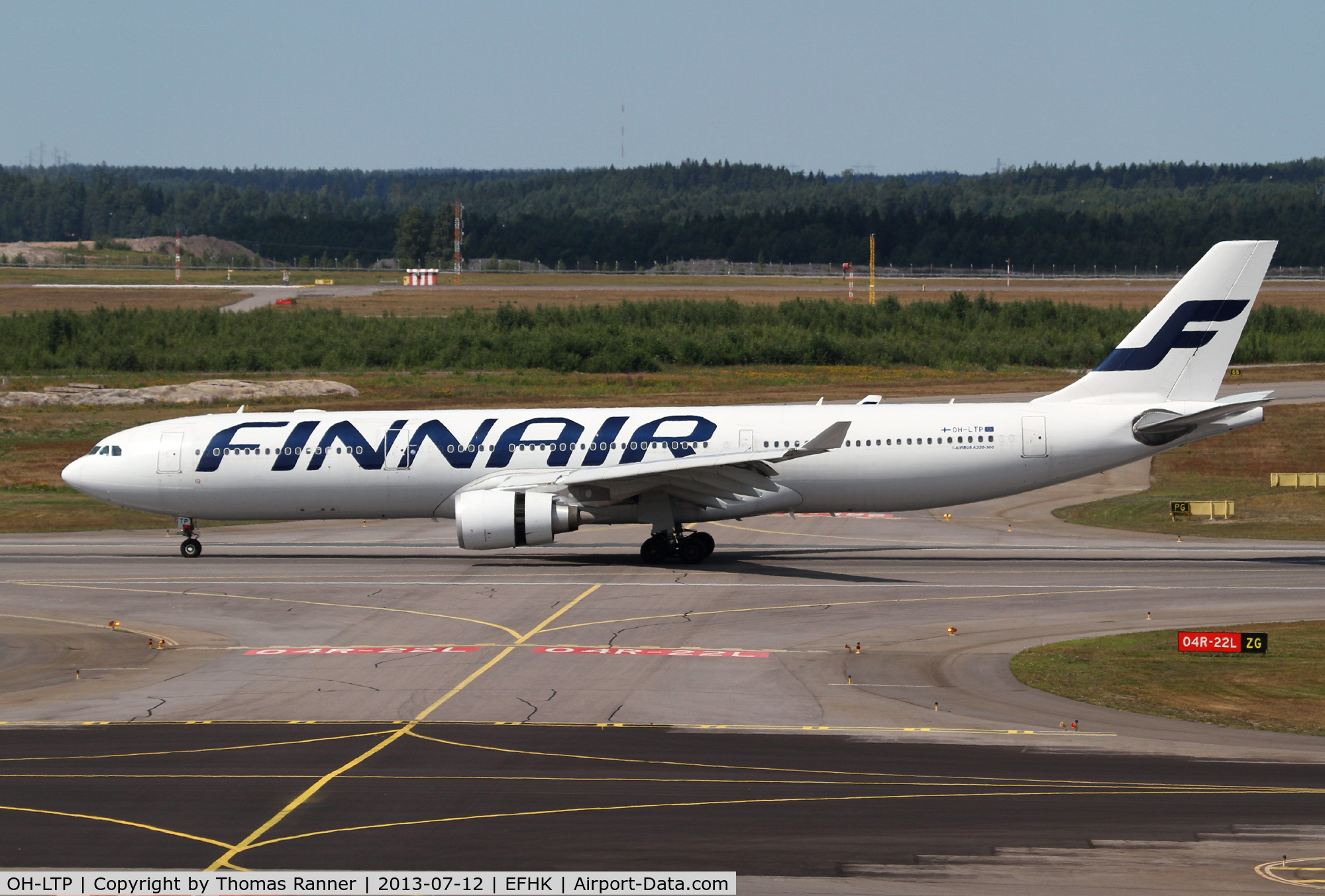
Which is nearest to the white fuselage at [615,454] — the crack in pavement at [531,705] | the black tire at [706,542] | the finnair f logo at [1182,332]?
the black tire at [706,542]

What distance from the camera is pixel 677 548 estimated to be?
40.2 m

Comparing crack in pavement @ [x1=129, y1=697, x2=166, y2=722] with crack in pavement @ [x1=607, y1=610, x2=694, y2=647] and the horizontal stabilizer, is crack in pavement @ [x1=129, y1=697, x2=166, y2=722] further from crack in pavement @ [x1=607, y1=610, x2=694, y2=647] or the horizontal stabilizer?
the horizontal stabilizer

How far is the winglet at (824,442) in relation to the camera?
3625 cm

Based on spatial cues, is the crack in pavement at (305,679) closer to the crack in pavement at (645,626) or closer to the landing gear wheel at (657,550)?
the crack in pavement at (645,626)

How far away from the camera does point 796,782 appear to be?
Result: 19641 millimetres

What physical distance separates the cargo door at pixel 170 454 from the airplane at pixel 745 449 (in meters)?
0.04

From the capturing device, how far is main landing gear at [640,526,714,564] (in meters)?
40.2

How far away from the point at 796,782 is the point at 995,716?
5.53m

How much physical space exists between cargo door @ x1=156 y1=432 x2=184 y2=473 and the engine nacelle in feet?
32.4

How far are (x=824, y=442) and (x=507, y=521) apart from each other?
9031 millimetres

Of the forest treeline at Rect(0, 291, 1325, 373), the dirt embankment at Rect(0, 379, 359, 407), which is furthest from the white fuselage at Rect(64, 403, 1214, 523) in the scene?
the forest treeline at Rect(0, 291, 1325, 373)

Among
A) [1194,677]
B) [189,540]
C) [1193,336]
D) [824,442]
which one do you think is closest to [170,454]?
[189,540]

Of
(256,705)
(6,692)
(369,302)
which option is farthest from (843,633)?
(369,302)

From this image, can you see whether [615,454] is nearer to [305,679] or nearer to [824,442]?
[824,442]
